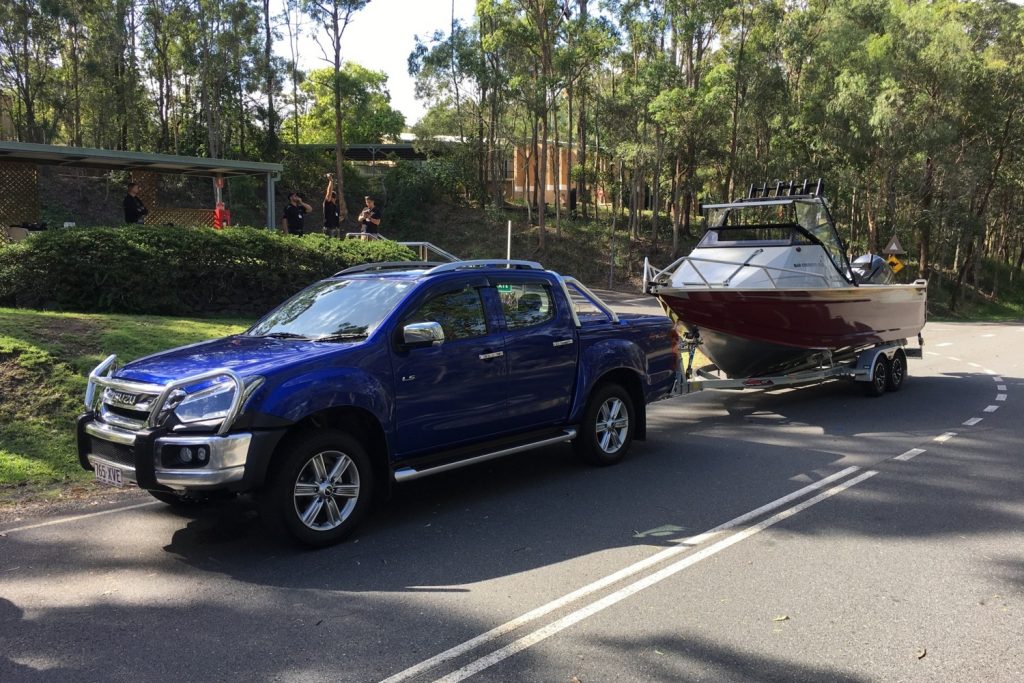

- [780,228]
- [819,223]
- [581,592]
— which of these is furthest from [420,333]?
[819,223]

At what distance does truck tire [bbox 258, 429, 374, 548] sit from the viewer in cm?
508

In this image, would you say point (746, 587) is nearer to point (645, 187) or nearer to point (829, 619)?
point (829, 619)

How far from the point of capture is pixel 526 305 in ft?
22.8

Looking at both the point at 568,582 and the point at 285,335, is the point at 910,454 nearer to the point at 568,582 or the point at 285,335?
the point at 568,582

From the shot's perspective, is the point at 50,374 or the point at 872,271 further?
the point at 872,271

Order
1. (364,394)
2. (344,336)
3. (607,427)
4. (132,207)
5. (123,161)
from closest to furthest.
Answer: (364,394) → (344,336) → (607,427) → (132,207) → (123,161)

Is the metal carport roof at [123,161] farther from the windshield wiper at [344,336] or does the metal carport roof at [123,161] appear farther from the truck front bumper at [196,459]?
the truck front bumper at [196,459]

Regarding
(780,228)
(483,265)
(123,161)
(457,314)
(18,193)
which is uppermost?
(123,161)

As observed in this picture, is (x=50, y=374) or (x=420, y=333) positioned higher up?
(x=420, y=333)

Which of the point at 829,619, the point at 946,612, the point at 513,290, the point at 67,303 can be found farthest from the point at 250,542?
the point at 67,303

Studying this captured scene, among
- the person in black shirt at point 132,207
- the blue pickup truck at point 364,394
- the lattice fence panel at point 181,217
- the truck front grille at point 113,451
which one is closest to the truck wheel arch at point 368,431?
the blue pickup truck at point 364,394

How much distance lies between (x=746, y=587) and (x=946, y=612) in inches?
41.4

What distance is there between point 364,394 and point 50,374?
4957 millimetres

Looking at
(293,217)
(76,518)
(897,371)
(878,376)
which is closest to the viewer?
(76,518)
